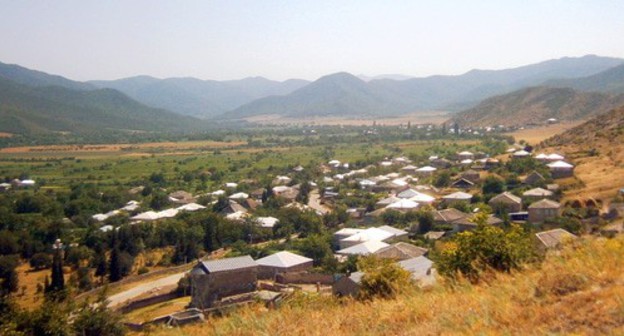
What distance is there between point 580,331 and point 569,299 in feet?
2.70

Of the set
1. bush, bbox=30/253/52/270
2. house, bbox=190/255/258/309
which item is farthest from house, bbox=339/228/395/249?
bush, bbox=30/253/52/270

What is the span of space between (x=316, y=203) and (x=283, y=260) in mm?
19347

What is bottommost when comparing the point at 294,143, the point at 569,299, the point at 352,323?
the point at 294,143

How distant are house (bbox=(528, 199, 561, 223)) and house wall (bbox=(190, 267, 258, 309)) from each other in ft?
47.7

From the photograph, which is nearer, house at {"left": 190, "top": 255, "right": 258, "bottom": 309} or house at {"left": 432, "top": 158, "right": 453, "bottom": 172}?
house at {"left": 190, "top": 255, "right": 258, "bottom": 309}

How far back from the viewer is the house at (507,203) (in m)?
29.3

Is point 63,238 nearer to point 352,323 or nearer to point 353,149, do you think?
point 352,323

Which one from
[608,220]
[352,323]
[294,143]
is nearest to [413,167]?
[608,220]

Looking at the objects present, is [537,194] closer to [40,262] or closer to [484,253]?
[484,253]

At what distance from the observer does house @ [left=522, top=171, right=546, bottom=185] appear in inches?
1377

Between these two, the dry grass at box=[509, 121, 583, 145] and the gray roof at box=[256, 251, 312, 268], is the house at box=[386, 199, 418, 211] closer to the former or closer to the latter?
the gray roof at box=[256, 251, 312, 268]

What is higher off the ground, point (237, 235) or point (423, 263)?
point (423, 263)

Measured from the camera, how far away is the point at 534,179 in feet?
117

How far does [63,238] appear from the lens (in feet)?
106
